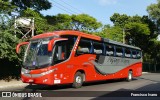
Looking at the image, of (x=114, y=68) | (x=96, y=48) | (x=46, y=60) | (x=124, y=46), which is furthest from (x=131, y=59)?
(x=46, y=60)

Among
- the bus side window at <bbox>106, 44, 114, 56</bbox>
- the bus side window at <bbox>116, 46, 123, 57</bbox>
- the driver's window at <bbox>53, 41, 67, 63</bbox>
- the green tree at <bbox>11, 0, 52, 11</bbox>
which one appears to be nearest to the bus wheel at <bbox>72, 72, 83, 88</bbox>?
the driver's window at <bbox>53, 41, 67, 63</bbox>

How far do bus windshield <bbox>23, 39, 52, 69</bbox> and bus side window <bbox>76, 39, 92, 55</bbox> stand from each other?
7.22ft

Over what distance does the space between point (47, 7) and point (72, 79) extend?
60.4 feet

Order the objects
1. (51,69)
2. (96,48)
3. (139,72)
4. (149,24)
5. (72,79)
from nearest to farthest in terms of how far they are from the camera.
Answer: (51,69), (72,79), (96,48), (139,72), (149,24)

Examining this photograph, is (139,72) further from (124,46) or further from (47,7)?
(47,7)

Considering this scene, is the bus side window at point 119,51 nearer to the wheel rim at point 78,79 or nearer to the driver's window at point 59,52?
the wheel rim at point 78,79

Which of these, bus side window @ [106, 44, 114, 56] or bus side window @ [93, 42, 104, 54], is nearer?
bus side window @ [93, 42, 104, 54]

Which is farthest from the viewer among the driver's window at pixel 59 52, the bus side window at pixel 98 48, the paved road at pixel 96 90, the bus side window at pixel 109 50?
the bus side window at pixel 109 50

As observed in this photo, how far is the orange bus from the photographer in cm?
1669

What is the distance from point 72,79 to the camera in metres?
18.0

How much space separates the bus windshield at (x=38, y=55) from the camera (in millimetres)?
16736

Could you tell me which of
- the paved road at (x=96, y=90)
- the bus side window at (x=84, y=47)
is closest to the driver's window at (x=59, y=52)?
the bus side window at (x=84, y=47)

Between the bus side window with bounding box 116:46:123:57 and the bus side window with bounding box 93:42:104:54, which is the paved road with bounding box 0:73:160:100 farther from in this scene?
the bus side window with bounding box 116:46:123:57

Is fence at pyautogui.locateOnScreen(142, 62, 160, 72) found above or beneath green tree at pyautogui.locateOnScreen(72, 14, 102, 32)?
beneath
